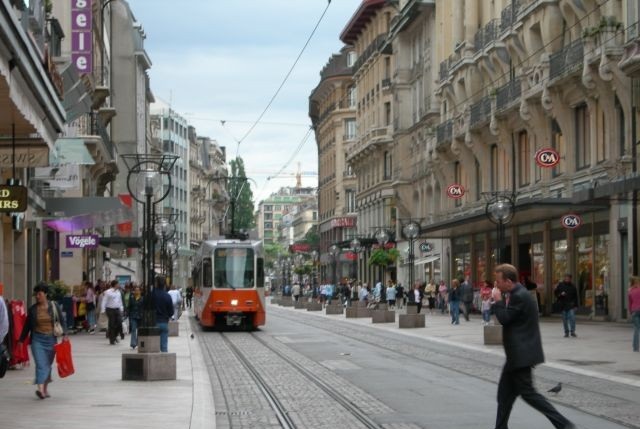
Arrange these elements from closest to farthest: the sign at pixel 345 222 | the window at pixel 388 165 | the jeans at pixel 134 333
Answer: the jeans at pixel 134 333 → the window at pixel 388 165 → the sign at pixel 345 222

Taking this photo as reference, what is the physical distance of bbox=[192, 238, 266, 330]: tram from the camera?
4206 centimetres

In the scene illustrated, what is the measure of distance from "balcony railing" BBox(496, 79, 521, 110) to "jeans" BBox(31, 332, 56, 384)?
1482 inches

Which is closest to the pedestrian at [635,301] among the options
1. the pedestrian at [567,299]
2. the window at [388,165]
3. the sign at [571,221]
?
the pedestrian at [567,299]

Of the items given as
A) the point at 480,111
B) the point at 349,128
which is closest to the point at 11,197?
the point at 480,111

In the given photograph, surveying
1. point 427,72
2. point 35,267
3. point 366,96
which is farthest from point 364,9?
point 35,267

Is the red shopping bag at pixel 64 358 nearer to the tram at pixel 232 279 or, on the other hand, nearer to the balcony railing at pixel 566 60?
the tram at pixel 232 279

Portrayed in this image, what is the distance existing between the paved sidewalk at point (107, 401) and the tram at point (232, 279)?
1661cm

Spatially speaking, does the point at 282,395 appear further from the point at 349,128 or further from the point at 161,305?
the point at 349,128

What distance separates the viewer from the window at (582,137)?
46.8 metres

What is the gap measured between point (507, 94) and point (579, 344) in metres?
25.3

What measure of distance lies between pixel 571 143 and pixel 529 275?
889 cm

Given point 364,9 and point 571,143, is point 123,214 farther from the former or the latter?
point 364,9

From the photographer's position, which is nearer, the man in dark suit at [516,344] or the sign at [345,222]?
the man in dark suit at [516,344]

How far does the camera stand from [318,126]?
437 feet
